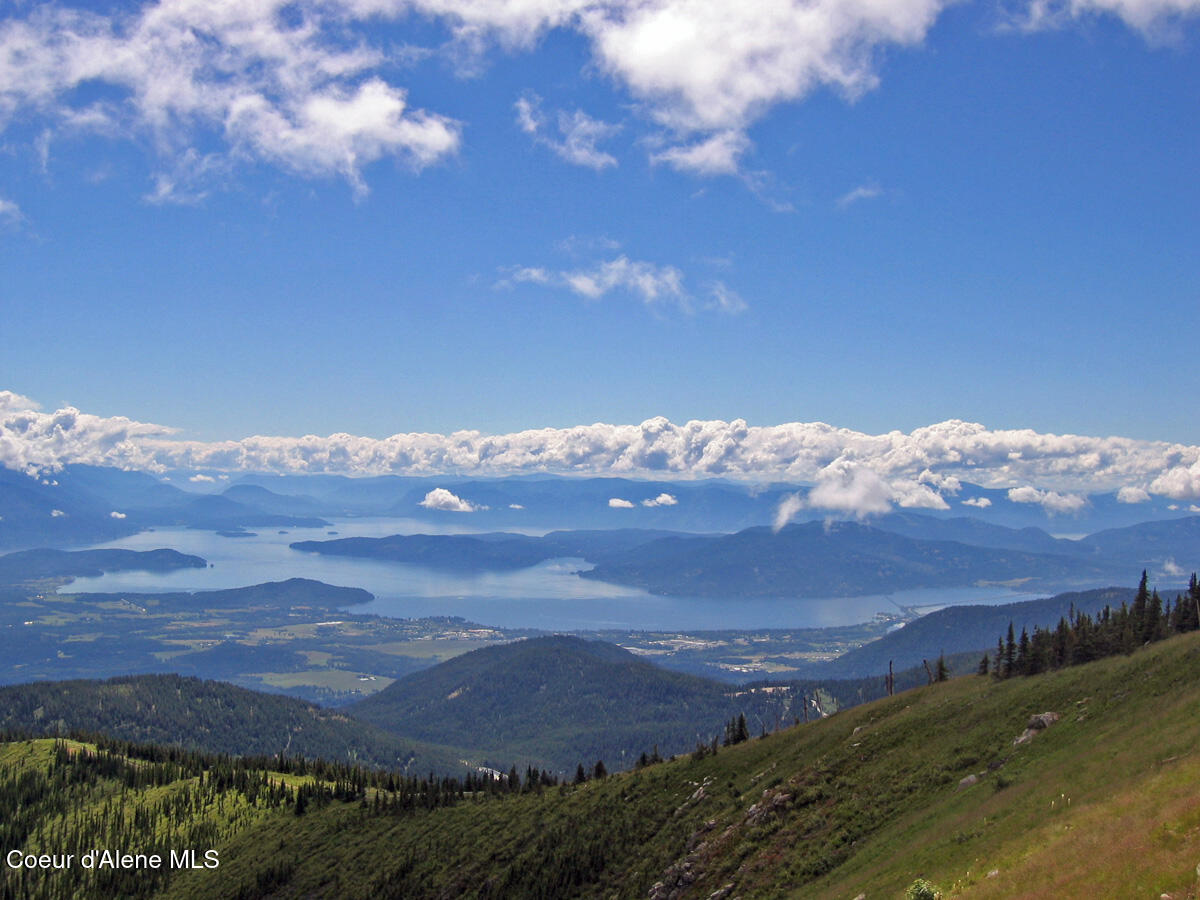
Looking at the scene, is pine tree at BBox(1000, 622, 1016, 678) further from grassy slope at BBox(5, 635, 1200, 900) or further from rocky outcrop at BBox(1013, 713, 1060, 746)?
rocky outcrop at BBox(1013, 713, 1060, 746)

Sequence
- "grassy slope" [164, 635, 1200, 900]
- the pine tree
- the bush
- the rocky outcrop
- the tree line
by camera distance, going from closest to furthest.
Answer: the bush
"grassy slope" [164, 635, 1200, 900]
the rocky outcrop
the tree line
the pine tree

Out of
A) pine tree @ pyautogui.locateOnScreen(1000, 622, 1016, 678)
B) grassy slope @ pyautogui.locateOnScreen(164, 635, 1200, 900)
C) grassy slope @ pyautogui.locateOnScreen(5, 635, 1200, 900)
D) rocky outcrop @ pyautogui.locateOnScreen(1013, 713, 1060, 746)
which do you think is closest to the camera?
grassy slope @ pyautogui.locateOnScreen(164, 635, 1200, 900)

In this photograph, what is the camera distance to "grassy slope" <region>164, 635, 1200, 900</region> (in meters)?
33.0

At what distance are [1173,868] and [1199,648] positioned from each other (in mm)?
46957

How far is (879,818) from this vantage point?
2235 inches

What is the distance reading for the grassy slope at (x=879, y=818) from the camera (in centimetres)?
3297

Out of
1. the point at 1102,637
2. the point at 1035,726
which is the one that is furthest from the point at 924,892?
Answer: the point at 1102,637

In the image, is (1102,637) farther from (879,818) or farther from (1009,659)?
(879,818)

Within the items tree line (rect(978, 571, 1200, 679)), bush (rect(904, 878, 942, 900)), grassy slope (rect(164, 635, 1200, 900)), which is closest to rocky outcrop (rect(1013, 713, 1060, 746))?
grassy slope (rect(164, 635, 1200, 900))

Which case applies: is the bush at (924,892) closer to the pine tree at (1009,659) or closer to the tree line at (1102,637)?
the tree line at (1102,637)

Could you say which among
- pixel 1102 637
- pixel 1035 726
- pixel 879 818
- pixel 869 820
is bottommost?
pixel 869 820

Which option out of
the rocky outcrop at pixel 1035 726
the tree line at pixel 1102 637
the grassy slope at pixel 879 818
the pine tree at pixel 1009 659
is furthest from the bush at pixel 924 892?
the pine tree at pixel 1009 659

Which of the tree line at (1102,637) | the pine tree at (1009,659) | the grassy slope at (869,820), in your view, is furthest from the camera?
the pine tree at (1009,659)

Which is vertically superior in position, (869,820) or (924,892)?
(924,892)
